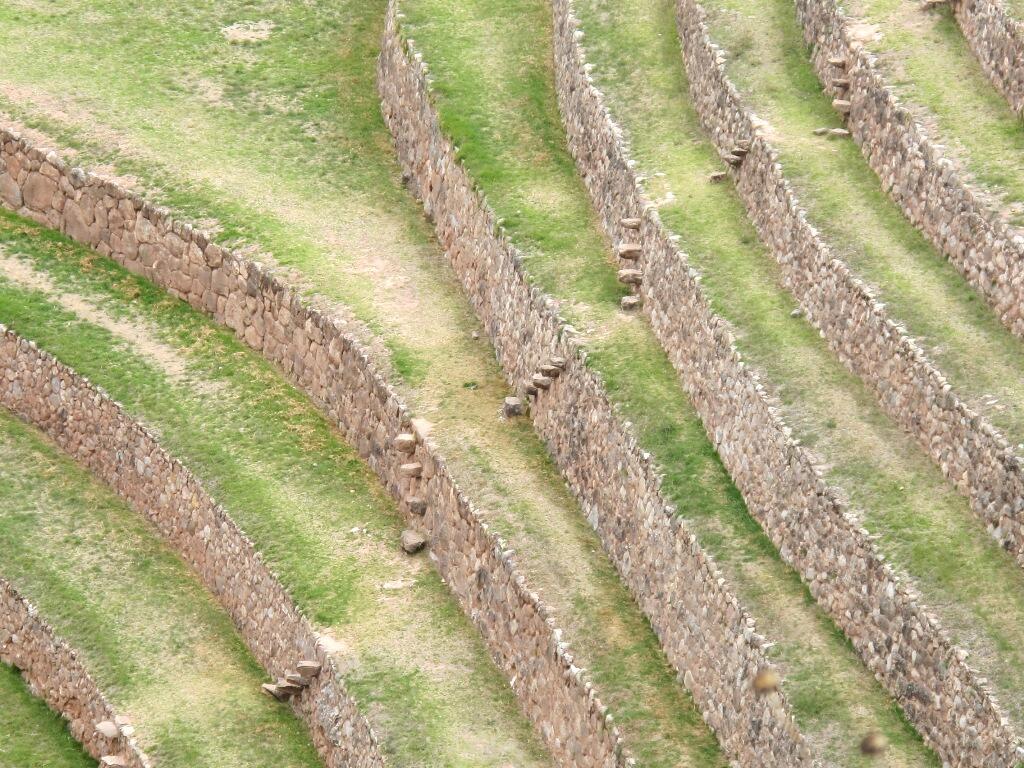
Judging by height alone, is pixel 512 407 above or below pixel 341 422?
above

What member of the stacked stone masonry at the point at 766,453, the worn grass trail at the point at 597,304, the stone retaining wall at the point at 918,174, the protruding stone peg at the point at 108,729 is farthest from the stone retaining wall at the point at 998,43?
the protruding stone peg at the point at 108,729

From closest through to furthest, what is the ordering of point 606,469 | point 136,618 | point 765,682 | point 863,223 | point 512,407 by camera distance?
point 765,682
point 606,469
point 863,223
point 136,618
point 512,407

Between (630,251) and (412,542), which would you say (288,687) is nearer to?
(412,542)

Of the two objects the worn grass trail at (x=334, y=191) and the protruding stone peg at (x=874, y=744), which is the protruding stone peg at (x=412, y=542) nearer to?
the worn grass trail at (x=334, y=191)

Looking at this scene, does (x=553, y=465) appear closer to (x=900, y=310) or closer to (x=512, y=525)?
(x=512, y=525)

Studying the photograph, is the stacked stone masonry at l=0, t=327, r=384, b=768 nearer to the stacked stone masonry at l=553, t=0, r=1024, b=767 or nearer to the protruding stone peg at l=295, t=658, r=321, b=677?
the protruding stone peg at l=295, t=658, r=321, b=677

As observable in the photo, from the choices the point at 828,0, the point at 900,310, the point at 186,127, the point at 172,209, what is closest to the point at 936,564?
the point at 900,310

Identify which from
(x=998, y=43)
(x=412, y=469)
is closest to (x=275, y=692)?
(x=412, y=469)
